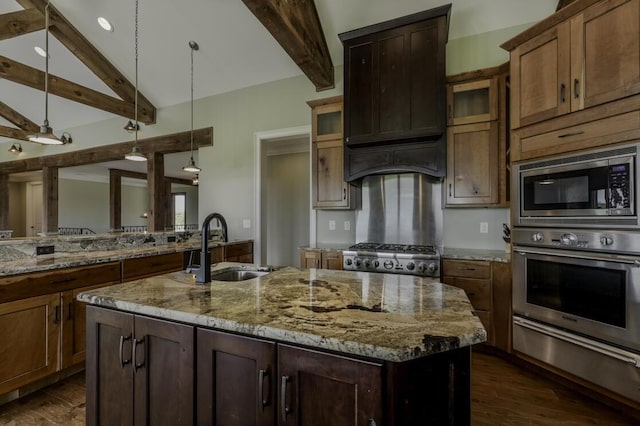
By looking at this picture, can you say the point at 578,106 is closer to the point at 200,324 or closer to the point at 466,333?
the point at 466,333

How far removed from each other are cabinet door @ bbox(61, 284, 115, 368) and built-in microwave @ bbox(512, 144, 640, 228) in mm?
3559

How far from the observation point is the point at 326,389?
89 centimetres

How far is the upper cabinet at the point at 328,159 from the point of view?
343 cm

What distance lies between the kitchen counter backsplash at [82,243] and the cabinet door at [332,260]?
188 cm

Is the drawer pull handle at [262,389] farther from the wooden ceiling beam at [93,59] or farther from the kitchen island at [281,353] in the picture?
the wooden ceiling beam at [93,59]

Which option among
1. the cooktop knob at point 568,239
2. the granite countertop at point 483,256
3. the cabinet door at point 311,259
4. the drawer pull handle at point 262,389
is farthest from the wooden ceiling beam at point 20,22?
the cooktop knob at point 568,239

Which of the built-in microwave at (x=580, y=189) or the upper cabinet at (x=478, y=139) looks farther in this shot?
the upper cabinet at (x=478, y=139)

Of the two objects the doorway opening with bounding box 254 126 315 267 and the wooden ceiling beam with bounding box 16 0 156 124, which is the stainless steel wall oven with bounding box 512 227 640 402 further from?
the wooden ceiling beam with bounding box 16 0 156 124

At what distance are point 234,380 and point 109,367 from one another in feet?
2.24

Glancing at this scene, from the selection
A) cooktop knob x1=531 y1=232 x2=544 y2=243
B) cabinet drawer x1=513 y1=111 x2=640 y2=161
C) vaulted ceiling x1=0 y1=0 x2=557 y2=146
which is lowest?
cooktop knob x1=531 y1=232 x2=544 y2=243

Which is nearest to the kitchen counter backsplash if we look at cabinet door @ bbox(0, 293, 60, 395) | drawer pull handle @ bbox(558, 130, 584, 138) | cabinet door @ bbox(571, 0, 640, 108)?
cabinet door @ bbox(0, 293, 60, 395)

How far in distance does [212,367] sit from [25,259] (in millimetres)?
2537

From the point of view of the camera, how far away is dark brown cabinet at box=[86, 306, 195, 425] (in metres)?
1.11

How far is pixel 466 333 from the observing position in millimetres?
869
